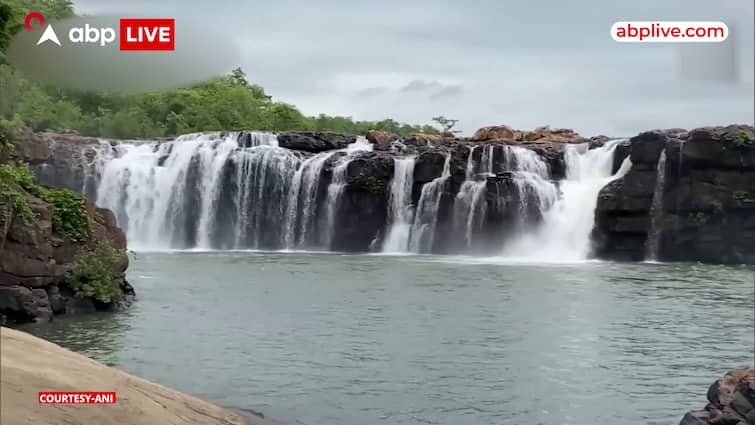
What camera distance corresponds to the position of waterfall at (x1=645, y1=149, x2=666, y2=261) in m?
26.1

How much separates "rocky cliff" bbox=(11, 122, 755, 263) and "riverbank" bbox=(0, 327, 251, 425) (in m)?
22.8

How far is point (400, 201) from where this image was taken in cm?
2900

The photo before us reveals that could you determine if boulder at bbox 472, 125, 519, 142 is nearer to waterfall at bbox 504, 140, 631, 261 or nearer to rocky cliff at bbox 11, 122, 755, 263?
rocky cliff at bbox 11, 122, 755, 263

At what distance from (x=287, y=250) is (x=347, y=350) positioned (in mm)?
18971

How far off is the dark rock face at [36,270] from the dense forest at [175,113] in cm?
1559

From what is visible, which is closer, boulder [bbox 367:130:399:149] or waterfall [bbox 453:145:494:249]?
waterfall [bbox 453:145:494:249]

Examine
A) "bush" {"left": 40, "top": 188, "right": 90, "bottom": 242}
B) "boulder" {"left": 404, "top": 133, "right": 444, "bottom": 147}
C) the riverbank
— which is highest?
"boulder" {"left": 404, "top": 133, "right": 444, "bottom": 147}

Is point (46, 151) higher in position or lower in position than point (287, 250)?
higher

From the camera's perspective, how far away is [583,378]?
8656 millimetres

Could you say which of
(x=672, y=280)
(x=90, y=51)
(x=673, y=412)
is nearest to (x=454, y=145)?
(x=672, y=280)

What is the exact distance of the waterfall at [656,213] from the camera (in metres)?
26.1

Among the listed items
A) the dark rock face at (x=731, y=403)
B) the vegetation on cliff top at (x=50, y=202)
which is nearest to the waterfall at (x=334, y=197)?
the vegetation on cliff top at (x=50, y=202)

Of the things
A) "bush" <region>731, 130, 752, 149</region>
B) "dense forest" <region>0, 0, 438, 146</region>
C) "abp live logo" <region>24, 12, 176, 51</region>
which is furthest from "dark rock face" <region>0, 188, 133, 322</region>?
"bush" <region>731, 130, 752, 149</region>

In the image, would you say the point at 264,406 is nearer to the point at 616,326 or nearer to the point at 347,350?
the point at 347,350
